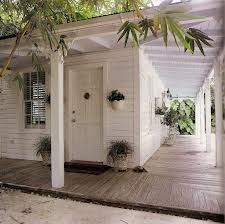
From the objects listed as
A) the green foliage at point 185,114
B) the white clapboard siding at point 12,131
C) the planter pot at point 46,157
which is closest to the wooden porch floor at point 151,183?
the planter pot at point 46,157

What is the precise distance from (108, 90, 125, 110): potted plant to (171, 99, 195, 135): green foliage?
10.4 metres

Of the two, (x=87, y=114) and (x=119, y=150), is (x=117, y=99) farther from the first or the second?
(x=119, y=150)

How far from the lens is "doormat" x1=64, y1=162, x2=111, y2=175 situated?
15.8 feet

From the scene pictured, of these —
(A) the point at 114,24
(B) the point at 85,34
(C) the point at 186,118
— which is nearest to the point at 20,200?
(B) the point at 85,34

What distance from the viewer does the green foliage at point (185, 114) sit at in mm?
15040

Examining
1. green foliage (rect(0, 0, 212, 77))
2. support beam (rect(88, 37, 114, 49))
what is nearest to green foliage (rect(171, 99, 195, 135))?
support beam (rect(88, 37, 114, 49))

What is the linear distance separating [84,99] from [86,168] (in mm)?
1582

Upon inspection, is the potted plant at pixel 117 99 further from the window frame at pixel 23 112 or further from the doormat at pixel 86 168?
the window frame at pixel 23 112

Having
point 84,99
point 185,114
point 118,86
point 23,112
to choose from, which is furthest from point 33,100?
point 185,114

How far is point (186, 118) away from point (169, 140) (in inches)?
243

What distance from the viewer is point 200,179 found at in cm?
430

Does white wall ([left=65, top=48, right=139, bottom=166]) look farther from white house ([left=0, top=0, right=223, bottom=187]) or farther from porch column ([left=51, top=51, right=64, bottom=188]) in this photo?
porch column ([left=51, top=51, right=64, bottom=188])

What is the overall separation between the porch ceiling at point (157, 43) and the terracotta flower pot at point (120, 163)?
90.3 inches

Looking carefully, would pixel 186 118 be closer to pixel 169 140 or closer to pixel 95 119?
pixel 169 140
